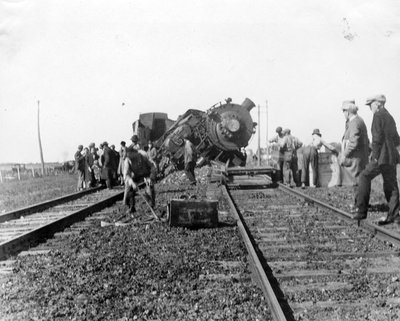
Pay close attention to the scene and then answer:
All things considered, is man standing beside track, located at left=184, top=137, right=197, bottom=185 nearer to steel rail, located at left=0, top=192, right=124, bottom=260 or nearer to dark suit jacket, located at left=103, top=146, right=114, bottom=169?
dark suit jacket, located at left=103, top=146, right=114, bottom=169

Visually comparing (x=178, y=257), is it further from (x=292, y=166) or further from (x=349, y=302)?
(x=292, y=166)

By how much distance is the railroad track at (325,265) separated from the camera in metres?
3.48

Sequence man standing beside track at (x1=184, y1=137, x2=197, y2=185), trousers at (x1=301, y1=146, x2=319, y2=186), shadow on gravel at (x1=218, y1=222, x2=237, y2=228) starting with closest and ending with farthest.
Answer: shadow on gravel at (x1=218, y1=222, x2=237, y2=228), trousers at (x1=301, y1=146, x2=319, y2=186), man standing beside track at (x1=184, y1=137, x2=197, y2=185)

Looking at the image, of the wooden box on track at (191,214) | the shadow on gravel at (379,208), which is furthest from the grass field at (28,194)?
the shadow on gravel at (379,208)

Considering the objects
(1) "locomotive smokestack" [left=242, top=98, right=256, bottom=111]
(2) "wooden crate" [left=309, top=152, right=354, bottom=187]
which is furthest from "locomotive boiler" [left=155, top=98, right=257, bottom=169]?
(2) "wooden crate" [left=309, top=152, right=354, bottom=187]

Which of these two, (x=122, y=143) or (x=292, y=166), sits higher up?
(x=122, y=143)

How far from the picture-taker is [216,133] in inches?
700

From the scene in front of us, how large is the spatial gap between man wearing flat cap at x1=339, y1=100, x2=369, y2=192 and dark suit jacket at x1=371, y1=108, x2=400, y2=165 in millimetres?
1091

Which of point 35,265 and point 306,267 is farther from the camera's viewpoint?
point 35,265

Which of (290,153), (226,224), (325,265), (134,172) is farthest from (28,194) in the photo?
(325,265)

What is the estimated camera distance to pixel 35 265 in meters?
5.14

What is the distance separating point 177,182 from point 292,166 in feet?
14.3

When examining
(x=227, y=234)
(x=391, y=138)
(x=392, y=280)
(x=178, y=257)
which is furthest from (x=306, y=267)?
(x=391, y=138)

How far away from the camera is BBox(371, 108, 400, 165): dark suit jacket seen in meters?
6.38
